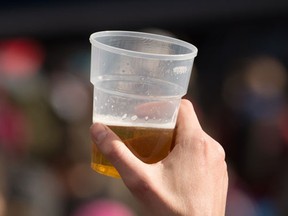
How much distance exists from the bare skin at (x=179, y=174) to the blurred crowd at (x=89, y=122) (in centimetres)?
262

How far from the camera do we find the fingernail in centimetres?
157

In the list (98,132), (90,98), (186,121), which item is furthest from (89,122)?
(98,132)

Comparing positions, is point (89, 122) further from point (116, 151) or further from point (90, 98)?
point (116, 151)

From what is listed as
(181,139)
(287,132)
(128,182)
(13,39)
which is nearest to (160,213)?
(128,182)

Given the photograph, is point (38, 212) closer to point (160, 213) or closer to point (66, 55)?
point (66, 55)

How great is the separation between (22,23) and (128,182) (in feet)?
11.3

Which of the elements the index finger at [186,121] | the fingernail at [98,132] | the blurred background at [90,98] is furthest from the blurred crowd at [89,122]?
the fingernail at [98,132]

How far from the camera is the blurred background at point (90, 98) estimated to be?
446 centimetres

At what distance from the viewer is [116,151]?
1.52 meters

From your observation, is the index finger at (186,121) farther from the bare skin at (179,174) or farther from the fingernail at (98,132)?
the fingernail at (98,132)

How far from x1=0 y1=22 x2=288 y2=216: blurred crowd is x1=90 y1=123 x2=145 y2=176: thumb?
106 inches

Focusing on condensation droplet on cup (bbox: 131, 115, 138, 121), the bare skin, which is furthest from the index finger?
condensation droplet on cup (bbox: 131, 115, 138, 121)

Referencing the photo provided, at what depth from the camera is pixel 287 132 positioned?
466cm

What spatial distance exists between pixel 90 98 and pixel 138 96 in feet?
10.5
